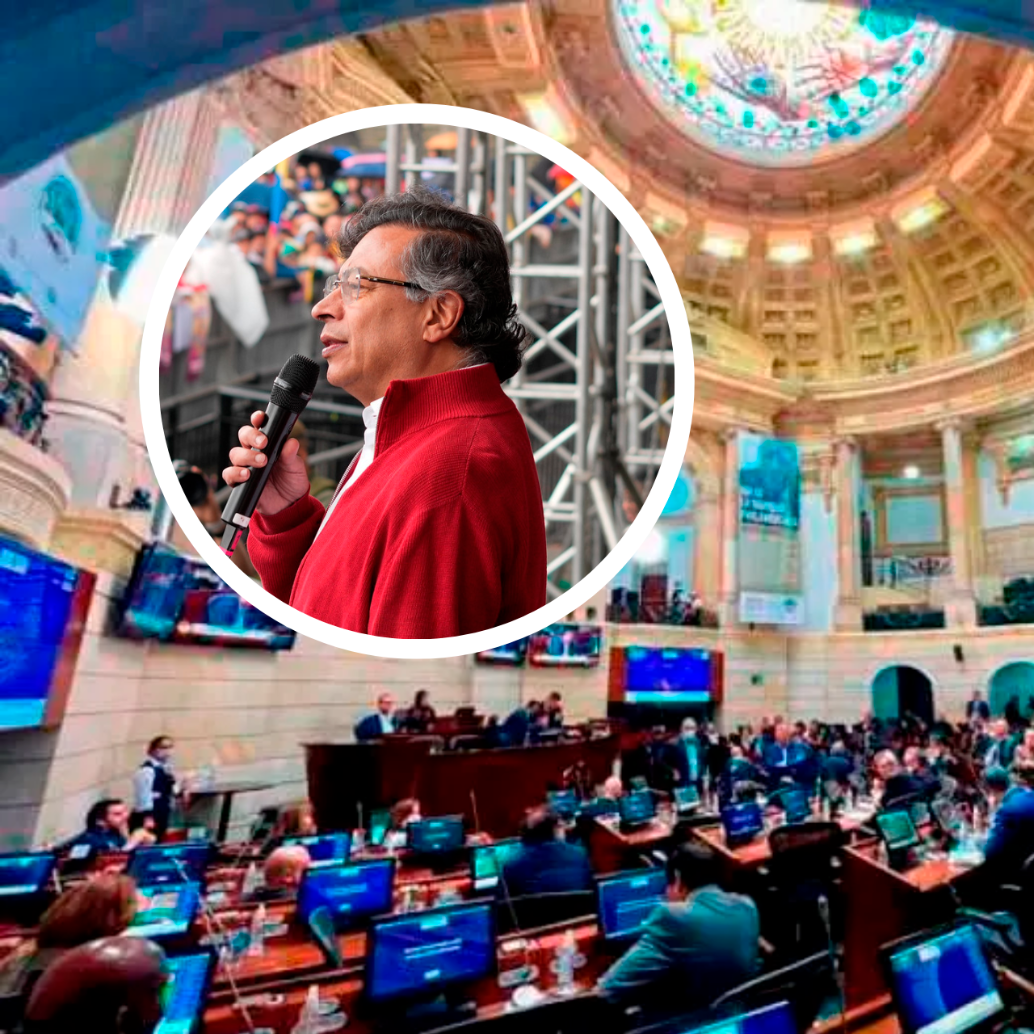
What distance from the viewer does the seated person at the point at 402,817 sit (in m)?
1.87

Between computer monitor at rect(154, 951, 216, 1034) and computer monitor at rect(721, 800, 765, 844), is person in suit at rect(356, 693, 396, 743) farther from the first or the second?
computer monitor at rect(721, 800, 765, 844)

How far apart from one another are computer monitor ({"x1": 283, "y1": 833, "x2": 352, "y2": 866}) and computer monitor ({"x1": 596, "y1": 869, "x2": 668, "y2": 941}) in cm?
A: 63

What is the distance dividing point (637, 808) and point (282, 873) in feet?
2.93

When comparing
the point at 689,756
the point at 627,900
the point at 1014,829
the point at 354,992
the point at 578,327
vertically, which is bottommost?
the point at 354,992

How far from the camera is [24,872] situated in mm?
1570

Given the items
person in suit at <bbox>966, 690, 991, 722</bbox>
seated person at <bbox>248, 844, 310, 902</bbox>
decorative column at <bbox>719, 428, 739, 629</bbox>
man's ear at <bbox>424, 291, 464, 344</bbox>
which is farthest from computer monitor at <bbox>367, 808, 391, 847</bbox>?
person in suit at <bbox>966, 690, 991, 722</bbox>

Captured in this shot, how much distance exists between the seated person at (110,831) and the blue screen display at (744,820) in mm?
1427

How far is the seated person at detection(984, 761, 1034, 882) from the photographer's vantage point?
2.15 meters

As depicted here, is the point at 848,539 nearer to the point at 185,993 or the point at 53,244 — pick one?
the point at 185,993

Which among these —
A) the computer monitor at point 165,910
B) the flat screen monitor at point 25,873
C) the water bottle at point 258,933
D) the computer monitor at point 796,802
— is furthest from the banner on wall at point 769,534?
the flat screen monitor at point 25,873

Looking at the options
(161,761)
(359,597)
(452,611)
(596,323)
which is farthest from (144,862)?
(596,323)

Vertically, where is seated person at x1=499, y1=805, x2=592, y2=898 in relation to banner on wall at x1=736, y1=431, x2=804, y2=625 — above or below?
below

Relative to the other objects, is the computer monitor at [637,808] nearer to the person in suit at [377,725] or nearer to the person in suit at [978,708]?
the person in suit at [377,725]

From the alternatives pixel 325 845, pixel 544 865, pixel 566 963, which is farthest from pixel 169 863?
pixel 566 963
